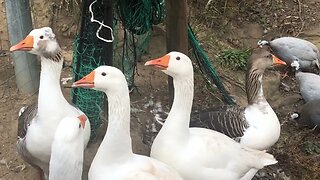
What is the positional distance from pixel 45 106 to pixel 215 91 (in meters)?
1.97

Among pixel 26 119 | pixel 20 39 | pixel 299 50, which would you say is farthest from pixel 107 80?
pixel 299 50

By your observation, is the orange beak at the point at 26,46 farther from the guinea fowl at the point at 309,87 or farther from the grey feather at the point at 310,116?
the guinea fowl at the point at 309,87

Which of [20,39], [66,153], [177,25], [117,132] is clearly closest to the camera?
[66,153]

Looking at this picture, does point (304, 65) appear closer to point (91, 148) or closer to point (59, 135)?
point (91, 148)

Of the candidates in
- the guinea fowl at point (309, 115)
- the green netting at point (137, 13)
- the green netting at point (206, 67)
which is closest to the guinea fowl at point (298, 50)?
the guinea fowl at point (309, 115)

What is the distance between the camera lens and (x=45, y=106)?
379 cm

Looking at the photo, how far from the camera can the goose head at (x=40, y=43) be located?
12.5ft

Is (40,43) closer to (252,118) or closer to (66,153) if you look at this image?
(66,153)

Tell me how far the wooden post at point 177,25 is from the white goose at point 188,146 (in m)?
0.68

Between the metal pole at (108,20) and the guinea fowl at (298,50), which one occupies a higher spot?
the metal pole at (108,20)

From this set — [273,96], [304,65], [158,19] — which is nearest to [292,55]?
[304,65]

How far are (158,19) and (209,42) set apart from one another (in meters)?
1.81

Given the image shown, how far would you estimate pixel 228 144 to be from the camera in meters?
3.96

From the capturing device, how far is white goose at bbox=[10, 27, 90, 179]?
377 centimetres
